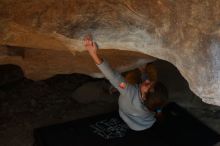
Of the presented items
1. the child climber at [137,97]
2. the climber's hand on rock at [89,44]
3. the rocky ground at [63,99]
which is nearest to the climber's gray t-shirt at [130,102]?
the child climber at [137,97]

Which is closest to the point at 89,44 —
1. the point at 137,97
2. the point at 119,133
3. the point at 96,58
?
the point at 96,58

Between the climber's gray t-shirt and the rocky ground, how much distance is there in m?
0.59

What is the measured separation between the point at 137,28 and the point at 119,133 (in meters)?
1.18

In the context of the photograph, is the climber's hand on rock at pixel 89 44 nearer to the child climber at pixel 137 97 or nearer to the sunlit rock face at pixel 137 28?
the sunlit rock face at pixel 137 28

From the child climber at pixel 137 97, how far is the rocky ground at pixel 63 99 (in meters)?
0.61

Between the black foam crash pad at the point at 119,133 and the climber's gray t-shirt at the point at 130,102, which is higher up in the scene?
the climber's gray t-shirt at the point at 130,102

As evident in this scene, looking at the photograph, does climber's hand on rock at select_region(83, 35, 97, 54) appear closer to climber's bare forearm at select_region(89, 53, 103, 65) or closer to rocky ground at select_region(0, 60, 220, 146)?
climber's bare forearm at select_region(89, 53, 103, 65)

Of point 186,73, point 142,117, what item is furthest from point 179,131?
point 186,73

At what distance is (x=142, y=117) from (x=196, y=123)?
0.61 m

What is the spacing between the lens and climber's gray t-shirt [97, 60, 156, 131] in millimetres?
1942

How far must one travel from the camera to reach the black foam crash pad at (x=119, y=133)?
8.40 ft

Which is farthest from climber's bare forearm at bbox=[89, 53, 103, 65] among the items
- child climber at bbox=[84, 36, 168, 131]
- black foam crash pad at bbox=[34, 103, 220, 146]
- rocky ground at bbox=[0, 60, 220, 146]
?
rocky ground at bbox=[0, 60, 220, 146]

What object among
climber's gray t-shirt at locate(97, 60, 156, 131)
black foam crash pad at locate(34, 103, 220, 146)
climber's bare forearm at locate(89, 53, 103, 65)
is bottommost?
black foam crash pad at locate(34, 103, 220, 146)

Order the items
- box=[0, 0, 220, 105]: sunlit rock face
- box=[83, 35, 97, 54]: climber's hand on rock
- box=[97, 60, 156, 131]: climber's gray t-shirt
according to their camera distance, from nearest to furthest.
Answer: box=[0, 0, 220, 105]: sunlit rock face < box=[83, 35, 97, 54]: climber's hand on rock < box=[97, 60, 156, 131]: climber's gray t-shirt
